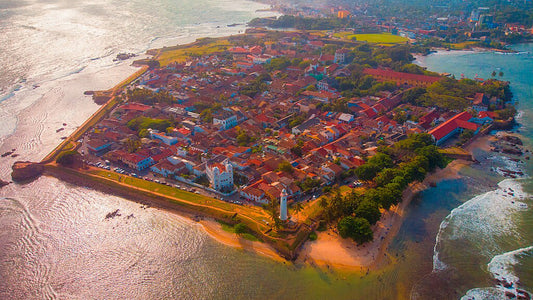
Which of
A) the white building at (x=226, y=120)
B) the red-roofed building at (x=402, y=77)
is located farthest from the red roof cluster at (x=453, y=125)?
the white building at (x=226, y=120)

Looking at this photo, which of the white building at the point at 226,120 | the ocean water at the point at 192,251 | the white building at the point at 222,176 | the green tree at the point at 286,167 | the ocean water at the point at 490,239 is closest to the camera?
the ocean water at the point at 192,251

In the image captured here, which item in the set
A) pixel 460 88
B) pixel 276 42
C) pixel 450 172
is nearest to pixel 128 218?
pixel 450 172

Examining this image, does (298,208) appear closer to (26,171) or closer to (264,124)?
(264,124)

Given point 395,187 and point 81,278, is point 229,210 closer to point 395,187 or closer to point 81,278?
point 81,278

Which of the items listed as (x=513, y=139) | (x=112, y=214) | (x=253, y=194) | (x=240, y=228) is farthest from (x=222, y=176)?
(x=513, y=139)

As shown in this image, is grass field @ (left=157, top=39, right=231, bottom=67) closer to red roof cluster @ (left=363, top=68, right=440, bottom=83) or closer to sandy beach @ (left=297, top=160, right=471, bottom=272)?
red roof cluster @ (left=363, top=68, right=440, bottom=83)

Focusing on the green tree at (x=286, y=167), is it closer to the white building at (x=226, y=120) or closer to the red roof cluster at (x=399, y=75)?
the white building at (x=226, y=120)
